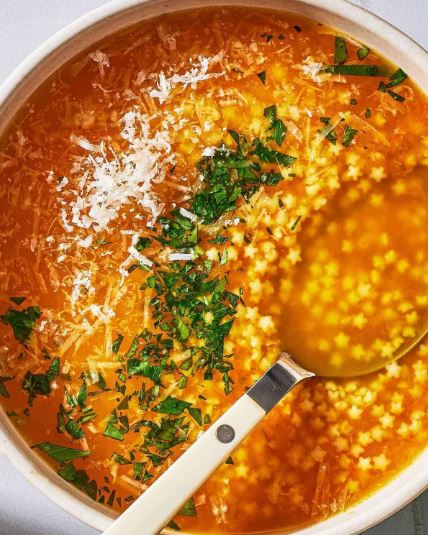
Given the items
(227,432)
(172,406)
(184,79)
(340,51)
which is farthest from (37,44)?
(227,432)

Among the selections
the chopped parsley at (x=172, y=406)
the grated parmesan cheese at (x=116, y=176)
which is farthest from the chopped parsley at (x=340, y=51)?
the chopped parsley at (x=172, y=406)

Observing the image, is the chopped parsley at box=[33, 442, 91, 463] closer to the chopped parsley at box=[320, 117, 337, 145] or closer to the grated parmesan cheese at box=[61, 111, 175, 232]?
the grated parmesan cheese at box=[61, 111, 175, 232]

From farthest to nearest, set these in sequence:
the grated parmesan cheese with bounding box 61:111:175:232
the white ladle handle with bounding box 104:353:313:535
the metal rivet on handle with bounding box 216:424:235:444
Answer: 1. the grated parmesan cheese with bounding box 61:111:175:232
2. the metal rivet on handle with bounding box 216:424:235:444
3. the white ladle handle with bounding box 104:353:313:535

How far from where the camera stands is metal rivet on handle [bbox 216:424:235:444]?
52.1 inches

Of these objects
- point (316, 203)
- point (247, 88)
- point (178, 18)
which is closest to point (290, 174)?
point (316, 203)

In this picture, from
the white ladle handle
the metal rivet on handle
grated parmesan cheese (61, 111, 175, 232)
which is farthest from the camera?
grated parmesan cheese (61, 111, 175, 232)

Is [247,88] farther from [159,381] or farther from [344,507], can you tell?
[344,507]

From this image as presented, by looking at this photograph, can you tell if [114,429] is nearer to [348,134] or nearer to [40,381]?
[40,381]

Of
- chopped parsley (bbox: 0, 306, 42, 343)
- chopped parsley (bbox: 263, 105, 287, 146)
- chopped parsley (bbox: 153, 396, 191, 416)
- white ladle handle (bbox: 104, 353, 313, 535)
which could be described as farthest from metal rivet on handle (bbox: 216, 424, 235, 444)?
chopped parsley (bbox: 263, 105, 287, 146)

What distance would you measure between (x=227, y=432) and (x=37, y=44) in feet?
3.17

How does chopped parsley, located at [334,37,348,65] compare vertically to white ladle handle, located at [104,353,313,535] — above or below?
above

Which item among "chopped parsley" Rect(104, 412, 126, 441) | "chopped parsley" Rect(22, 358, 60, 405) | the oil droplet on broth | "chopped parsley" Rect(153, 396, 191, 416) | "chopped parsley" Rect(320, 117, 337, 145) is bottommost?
the oil droplet on broth

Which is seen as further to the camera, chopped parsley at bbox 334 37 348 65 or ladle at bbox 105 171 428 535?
chopped parsley at bbox 334 37 348 65

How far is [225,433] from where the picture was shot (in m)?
1.33
